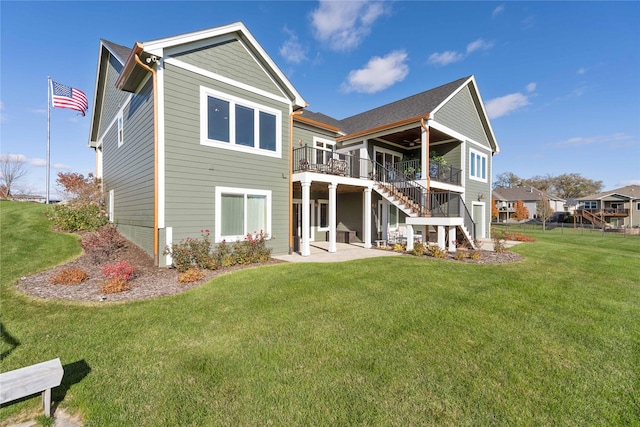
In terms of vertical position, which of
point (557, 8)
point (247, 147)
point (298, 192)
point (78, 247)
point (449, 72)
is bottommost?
point (78, 247)

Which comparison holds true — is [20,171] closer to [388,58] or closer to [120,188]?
[120,188]

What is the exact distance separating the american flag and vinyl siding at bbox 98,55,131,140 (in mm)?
930

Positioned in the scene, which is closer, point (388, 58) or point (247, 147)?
point (247, 147)

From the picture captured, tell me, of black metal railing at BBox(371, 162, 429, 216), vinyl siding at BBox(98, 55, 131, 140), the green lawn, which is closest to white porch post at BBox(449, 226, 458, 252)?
black metal railing at BBox(371, 162, 429, 216)

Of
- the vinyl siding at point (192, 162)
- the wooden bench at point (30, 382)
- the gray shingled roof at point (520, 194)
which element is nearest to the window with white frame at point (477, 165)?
the vinyl siding at point (192, 162)

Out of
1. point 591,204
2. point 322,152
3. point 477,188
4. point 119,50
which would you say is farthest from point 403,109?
point 591,204

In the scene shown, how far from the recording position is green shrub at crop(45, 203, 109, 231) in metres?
11.2

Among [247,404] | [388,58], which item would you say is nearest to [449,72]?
[388,58]

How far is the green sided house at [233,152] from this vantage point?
7.98 metres

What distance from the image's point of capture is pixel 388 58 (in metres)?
18.6

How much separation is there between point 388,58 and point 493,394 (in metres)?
20.7

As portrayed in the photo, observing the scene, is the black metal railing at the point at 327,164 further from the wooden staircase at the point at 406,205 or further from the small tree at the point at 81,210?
the small tree at the point at 81,210

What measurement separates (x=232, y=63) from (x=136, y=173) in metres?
5.28

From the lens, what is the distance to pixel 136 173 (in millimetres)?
9602
